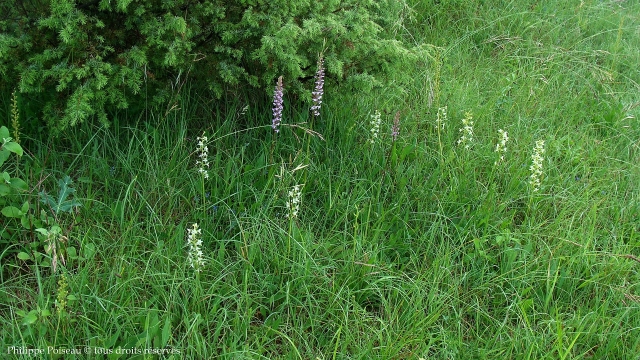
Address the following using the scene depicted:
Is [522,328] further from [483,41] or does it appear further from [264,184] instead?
[483,41]

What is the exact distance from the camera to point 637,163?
3.75 m

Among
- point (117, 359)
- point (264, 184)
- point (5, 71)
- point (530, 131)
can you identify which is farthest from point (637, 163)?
point (5, 71)

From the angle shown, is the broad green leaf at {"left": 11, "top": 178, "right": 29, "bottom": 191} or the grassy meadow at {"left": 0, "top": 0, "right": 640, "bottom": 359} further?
the broad green leaf at {"left": 11, "top": 178, "right": 29, "bottom": 191}

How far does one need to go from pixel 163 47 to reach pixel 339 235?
49.7 inches

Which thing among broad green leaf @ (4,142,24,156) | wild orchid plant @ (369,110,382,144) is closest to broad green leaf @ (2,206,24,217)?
broad green leaf @ (4,142,24,156)

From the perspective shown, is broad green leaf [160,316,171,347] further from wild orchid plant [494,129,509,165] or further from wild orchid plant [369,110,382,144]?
wild orchid plant [494,129,509,165]

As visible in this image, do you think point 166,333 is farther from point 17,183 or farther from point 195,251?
point 17,183

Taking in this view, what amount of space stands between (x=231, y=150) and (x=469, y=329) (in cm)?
153

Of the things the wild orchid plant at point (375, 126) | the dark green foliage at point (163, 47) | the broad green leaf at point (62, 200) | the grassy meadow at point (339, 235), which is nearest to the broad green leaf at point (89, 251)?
the grassy meadow at point (339, 235)

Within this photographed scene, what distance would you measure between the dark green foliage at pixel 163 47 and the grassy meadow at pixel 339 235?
0.66ft

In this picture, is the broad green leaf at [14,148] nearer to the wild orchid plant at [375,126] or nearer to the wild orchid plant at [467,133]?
the wild orchid plant at [375,126]

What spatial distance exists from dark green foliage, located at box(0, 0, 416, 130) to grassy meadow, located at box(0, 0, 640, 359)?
0.66ft

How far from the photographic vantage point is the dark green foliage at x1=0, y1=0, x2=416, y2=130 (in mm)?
2930

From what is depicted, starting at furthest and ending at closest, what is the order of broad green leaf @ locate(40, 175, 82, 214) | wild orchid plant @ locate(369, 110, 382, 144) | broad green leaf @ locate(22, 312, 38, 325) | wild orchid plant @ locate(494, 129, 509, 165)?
wild orchid plant @ locate(369, 110, 382, 144) → wild orchid plant @ locate(494, 129, 509, 165) → broad green leaf @ locate(40, 175, 82, 214) → broad green leaf @ locate(22, 312, 38, 325)
